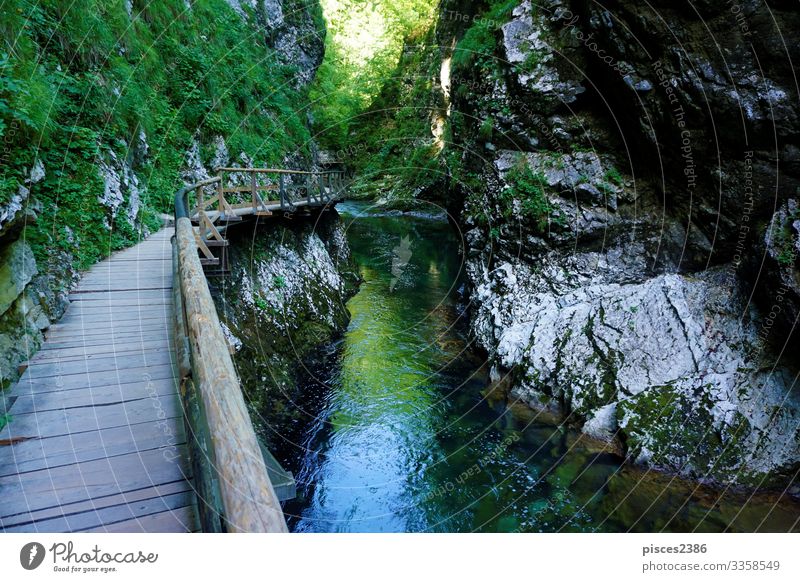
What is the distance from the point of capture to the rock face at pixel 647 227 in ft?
26.4

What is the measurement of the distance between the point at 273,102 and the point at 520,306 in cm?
1884

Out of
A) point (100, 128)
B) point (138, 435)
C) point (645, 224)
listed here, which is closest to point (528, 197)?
point (645, 224)

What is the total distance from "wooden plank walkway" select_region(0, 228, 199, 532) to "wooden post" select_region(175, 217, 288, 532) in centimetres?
89

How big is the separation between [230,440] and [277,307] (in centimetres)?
979

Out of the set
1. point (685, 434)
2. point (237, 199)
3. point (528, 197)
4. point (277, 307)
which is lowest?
point (685, 434)

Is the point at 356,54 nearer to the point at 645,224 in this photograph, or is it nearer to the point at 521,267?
the point at 521,267

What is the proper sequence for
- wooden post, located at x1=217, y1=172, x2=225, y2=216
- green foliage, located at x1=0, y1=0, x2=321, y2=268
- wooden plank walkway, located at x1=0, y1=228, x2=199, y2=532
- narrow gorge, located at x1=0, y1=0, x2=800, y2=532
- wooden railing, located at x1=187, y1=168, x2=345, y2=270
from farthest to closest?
wooden post, located at x1=217, y1=172, x2=225, y2=216 → wooden railing, located at x1=187, y1=168, x2=345, y2=270 → narrow gorge, located at x1=0, y1=0, x2=800, y2=532 → green foliage, located at x1=0, y1=0, x2=321, y2=268 → wooden plank walkway, located at x1=0, y1=228, x2=199, y2=532

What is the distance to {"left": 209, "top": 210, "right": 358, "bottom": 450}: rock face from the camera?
29.3 ft

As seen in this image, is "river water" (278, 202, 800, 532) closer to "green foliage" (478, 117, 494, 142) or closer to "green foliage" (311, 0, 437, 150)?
"green foliage" (478, 117, 494, 142)

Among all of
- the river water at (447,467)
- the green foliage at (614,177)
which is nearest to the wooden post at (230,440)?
the river water at (447,467)

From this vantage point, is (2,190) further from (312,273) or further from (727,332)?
(727,332)

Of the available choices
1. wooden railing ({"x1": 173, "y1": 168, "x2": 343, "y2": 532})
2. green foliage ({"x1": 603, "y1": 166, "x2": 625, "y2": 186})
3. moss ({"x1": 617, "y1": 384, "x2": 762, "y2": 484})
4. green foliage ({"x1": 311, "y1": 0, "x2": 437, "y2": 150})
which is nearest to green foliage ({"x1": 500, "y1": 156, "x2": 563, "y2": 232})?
green foliage ({"x1": 603, "y1": 166, "x2": 625, "y2": 186})

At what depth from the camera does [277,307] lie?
11211 millimetres

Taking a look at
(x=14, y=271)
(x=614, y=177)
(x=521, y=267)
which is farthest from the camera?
(x=521, y=267)
